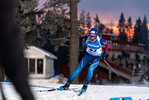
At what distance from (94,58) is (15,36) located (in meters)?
4.81

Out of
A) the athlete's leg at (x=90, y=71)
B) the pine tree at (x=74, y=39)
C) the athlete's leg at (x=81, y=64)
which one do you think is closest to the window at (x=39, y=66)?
the pine tree at (x=74, y=39)

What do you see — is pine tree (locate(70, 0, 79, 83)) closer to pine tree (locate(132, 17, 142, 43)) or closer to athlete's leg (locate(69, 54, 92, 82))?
athlete's leg (locate(69, 54, 92, 82))

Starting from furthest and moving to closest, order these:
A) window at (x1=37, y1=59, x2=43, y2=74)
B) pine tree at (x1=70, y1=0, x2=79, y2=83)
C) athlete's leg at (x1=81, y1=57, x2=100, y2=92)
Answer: window at (x1=37, y1=59, x2=43, y2=74)
pine tree at (x1=70, y1=0, x2=79, y2=83)
athlete's leg at (x1=81, y1=57, x2=100, y2=92)

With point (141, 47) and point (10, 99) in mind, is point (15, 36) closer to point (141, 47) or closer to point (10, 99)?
point (10, 99)

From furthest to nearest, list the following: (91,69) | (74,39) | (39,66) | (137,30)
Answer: (137,30), (39,66), (74,39), (91,69)

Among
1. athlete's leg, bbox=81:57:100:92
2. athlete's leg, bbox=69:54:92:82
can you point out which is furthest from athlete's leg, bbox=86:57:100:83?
athlete's leg, bbox=69:54:92:82

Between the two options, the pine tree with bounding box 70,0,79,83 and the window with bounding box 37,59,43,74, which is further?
the window with bounding box 37,59,43,74

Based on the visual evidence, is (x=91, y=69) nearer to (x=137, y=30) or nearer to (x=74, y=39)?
(x=74, y=39)

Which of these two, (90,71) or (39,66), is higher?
(90,71)

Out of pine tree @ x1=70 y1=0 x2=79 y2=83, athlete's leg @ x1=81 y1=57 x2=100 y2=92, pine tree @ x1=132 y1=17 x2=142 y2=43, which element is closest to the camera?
athlete's leg @ x1=81 y1=57 x2=100 y2=92

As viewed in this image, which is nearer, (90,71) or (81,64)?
(90,71)

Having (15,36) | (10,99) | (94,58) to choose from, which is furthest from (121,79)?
(15,36)

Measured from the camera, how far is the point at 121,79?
1156 inches

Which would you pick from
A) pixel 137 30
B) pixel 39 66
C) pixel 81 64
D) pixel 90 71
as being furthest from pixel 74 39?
pixel 137 30
